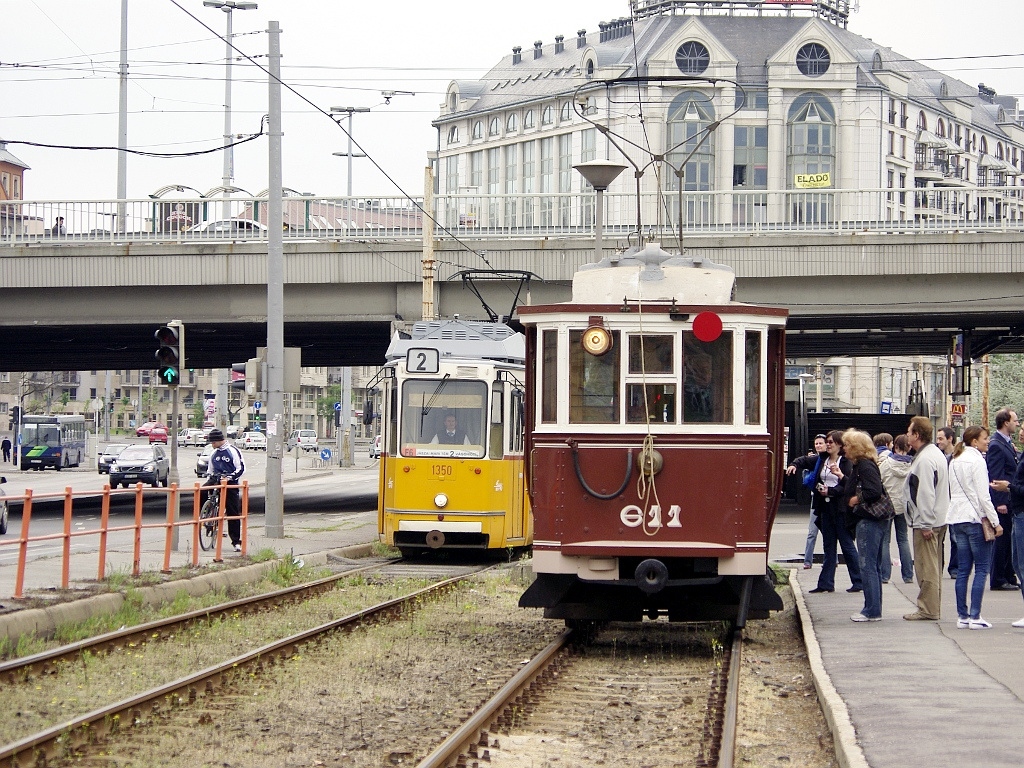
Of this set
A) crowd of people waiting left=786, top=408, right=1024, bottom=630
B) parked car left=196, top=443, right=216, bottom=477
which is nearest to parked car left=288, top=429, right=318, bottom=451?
parked car left=196, top=443, right=216, bottom=477

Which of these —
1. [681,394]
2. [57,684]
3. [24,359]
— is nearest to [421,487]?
[681,394]

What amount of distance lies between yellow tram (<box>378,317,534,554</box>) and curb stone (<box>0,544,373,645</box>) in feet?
5.33

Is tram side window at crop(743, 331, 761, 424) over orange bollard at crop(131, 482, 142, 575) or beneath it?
over

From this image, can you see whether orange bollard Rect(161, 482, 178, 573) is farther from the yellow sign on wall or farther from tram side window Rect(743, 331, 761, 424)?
the yellow sign on wall

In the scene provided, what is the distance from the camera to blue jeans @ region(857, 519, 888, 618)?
39.1 ft

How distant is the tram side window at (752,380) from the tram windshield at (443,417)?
8285 millimetres

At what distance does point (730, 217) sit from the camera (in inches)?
1238

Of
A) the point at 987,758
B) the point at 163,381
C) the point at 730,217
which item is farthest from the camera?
the point at 730,217

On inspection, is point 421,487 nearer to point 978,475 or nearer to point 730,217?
point 978,475

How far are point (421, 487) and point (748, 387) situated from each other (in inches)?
342

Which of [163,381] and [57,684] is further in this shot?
[163,381]

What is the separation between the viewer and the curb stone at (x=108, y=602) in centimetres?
1080

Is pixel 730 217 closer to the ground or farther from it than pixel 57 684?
farther from it

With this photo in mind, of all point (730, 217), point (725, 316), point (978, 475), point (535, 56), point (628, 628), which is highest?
point (535, 56)
